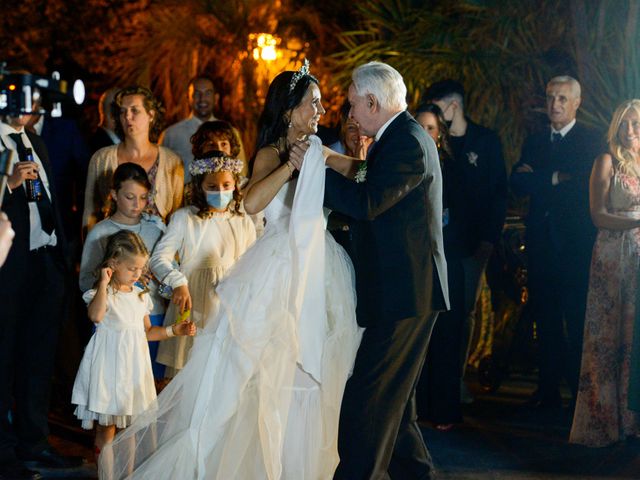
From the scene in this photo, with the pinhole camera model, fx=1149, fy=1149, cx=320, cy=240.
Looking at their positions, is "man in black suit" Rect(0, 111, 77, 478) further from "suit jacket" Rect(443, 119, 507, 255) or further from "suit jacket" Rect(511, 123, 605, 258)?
"suit jacket" Rect(511, 123, 605, 258)

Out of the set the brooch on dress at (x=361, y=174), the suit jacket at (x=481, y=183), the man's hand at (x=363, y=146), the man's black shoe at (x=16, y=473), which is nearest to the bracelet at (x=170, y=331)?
the man's black shoe at (x=16, y=473)

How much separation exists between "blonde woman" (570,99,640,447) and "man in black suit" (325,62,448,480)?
196 cm

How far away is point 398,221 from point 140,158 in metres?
2.55

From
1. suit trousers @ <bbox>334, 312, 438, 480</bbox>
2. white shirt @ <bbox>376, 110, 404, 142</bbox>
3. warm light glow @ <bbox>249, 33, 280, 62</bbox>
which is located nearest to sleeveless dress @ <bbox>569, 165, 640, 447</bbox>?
suit trousers @ <bbox>334, 312, 438, 480</bbox>

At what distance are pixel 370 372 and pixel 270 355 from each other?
0.46 metres

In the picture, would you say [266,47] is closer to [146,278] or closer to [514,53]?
[514,53]

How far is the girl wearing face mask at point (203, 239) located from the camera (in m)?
6.52

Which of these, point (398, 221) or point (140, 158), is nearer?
point (398, 221)

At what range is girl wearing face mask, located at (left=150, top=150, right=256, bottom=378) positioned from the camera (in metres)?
6.52

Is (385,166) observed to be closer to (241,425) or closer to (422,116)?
(241,425)

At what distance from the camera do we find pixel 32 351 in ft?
20.9

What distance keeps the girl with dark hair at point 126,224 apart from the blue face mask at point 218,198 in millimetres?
353

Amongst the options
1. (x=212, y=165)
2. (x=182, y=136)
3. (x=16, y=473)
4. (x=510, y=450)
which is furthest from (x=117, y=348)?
(x=182, y=136)

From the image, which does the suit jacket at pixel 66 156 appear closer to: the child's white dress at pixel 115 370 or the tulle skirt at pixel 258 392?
the child's white dress at pixel 115 370
